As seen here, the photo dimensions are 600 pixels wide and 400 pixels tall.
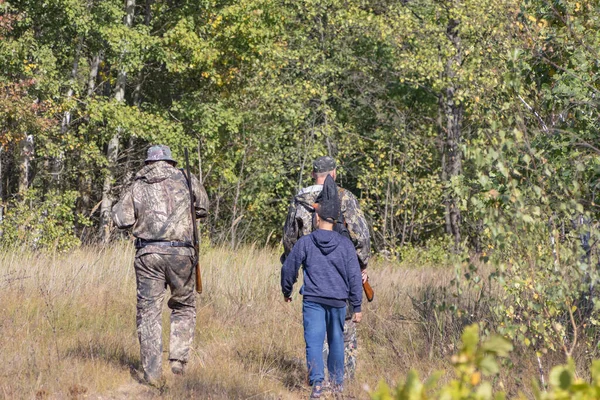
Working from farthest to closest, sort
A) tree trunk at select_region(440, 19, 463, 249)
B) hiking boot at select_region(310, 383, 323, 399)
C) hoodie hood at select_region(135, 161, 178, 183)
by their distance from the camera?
tree trunk at select_region(440, 19, 463, 249)
hoodie hood at select_region(135, 161, 178, 183)
hiking boot at select_region(310, 383, 323, 399)

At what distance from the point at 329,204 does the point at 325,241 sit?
31 centimetres

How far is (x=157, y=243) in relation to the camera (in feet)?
23.2

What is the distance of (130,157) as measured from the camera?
21234 millimetres

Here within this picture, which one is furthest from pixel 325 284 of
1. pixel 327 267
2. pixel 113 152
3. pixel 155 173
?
pixel 113 152

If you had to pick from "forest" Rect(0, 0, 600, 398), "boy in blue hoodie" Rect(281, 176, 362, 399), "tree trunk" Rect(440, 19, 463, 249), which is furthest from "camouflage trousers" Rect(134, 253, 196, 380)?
"tree trunk" Rect(440, 19, 463, 249)

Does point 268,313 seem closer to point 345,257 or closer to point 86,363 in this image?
point 86,363

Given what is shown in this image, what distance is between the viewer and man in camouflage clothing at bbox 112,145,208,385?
7.03 meters

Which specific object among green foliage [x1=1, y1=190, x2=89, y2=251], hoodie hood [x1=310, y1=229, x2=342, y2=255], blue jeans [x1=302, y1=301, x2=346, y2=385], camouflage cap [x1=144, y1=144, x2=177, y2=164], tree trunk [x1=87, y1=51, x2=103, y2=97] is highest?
tree trunk [x1=87, y1=51, x2=103, y2=97]

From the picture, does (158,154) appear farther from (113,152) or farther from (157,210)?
(113,152)

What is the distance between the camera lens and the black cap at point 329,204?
20.5ft

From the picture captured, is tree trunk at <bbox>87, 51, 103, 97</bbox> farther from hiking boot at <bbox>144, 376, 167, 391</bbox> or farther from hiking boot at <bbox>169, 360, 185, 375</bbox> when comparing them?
hiking boot at <bbox>144, 376, 167, 391</bbox>

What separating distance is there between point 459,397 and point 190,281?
5202mm

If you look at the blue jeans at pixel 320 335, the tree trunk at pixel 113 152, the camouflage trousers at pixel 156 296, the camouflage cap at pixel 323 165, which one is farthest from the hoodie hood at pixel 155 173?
the tree trunk at pixel 113 152

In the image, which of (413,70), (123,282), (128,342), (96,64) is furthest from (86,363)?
(96,64)
